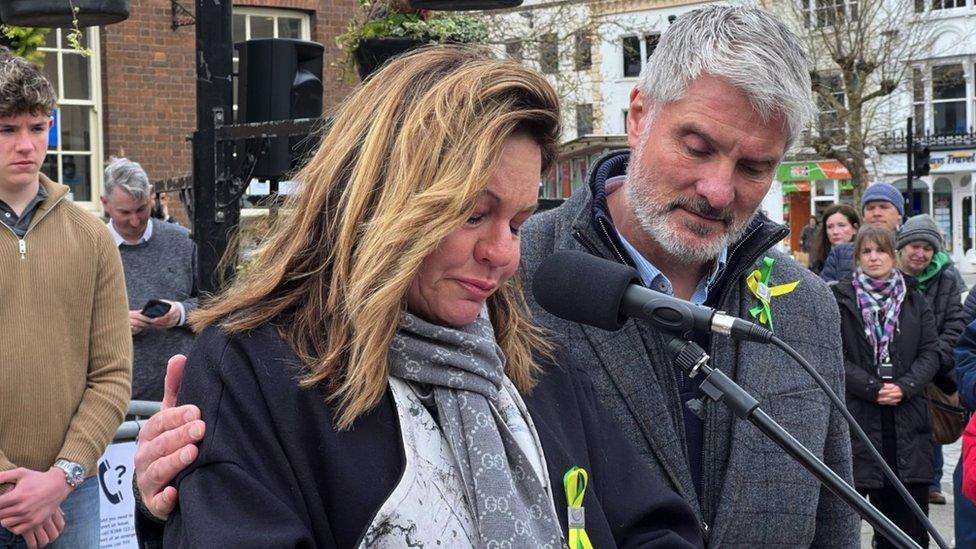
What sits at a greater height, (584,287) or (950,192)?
(950,192)

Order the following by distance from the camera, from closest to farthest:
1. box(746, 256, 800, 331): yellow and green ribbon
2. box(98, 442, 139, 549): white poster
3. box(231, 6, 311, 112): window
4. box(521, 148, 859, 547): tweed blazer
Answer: box(521, 148, 859, 547): tweed blazer
box(746, 256, 800, 331): yellow and green ribbon
box(98, 442, 139, 549): white poster
box(231, 6, 311, 112): window

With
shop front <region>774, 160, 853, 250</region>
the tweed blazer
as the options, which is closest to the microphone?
the tweed blazer

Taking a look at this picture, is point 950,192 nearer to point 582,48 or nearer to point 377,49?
point 582,48

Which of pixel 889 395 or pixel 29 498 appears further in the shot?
pixel 889 395

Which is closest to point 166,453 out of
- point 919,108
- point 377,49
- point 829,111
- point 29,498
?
point 29,498

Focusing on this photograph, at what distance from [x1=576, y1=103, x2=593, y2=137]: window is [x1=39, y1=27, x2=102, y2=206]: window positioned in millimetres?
20121

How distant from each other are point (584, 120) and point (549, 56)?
36.6 feet

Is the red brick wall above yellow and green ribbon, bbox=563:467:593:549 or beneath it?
above

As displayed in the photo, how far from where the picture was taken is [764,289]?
2639 mm

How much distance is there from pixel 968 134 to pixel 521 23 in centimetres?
2362

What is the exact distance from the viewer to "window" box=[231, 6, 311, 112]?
1477 centimetres

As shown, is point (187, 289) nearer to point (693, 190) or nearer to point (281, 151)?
point (281, 151)

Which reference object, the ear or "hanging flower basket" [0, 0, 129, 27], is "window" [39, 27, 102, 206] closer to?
"hanging flower basket" [0, 0, 129, 27]

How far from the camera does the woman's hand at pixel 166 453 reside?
1672 mm
